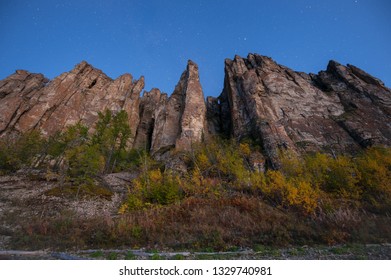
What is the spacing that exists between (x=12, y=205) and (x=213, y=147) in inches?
1170

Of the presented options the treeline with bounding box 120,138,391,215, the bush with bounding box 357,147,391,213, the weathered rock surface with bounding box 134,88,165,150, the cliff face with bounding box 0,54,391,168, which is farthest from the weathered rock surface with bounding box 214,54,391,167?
the weathered rock surface with bounding box 134,88,165,150

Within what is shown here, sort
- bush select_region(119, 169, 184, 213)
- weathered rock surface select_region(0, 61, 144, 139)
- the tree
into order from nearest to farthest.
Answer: bush select_region(119, 169, 184, 213)
the tree
weathered rock surface select_region(0, 61, 144, 139)

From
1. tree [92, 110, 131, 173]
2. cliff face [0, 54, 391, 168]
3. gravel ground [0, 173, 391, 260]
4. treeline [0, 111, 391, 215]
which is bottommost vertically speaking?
gravel ground [0, 173, 391, 260]

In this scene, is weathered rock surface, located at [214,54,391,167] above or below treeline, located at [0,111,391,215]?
above

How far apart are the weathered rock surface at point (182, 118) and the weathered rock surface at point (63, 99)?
12.6 meters

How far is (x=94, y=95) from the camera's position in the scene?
66438mm

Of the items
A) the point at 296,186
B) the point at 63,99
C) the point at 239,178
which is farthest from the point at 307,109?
the point at 63,99

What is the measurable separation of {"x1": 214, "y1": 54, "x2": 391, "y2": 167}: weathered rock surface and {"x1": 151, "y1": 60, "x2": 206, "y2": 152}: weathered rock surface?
943 centimetres

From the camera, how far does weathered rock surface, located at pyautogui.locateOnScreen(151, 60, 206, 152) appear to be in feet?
152

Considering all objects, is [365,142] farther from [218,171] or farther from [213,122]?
[213,122]

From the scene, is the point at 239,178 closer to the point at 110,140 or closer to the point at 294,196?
the point at 294,196

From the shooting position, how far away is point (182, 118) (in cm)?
4897

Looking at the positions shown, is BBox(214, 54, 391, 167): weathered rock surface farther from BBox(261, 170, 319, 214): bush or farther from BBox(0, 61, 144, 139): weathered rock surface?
BBox(0, 61, 144, 139): weathered rock surface

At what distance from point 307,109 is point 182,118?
31.7 meters
